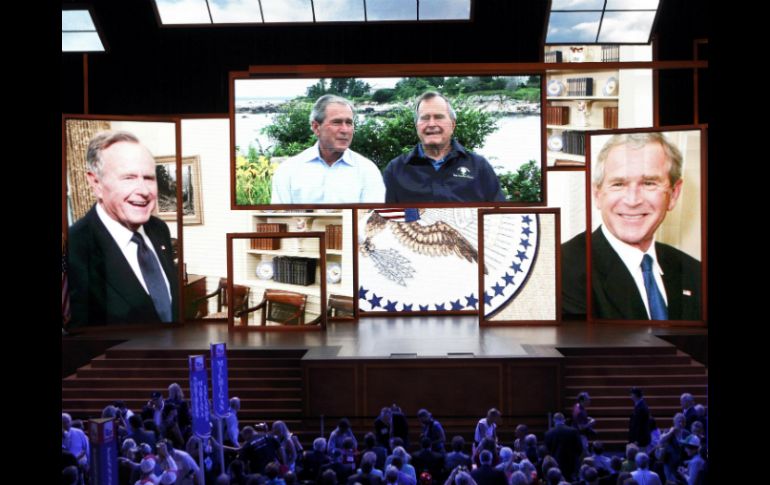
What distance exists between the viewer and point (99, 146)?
16984 millimetres

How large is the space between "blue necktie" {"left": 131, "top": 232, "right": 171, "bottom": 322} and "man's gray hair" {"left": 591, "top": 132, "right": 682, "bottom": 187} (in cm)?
873

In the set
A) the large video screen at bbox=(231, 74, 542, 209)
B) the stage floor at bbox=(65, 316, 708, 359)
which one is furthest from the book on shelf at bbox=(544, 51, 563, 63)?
the stage floor at bbox=(65, 316, 708, 359)

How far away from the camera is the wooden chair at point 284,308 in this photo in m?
17.2

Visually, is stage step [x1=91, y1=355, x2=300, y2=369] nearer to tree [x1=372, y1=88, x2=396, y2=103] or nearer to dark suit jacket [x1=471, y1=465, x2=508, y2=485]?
tree [x1=372, y1=88, x2=396, y2=103]

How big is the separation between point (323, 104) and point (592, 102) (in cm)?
563

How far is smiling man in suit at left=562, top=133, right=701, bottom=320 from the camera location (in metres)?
16.7

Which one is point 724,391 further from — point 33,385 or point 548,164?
point 548,164

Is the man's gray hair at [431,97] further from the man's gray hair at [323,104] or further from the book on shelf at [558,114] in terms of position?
the book on shelf at [558,114]

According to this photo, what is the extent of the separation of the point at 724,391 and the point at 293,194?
50.2 ft

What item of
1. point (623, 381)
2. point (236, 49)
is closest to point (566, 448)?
point (623, 381)

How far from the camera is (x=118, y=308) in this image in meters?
17.0

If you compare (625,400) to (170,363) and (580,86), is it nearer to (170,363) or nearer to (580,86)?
(170,363)

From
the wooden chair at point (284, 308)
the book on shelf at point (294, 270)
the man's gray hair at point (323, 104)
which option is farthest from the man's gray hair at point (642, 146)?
the wooden chair at point (284, 308)

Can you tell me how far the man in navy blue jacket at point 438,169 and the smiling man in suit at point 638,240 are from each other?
2.16m
